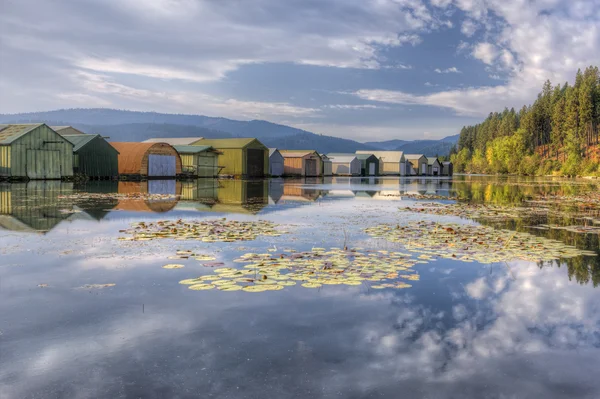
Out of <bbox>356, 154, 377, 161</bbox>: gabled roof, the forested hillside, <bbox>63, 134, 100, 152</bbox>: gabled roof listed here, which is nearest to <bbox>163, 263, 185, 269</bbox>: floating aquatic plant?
<bbox>63, 134, 100, 152</bbox>: gabled roof

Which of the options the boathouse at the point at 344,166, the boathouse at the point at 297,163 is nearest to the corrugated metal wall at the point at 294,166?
the boathouse at the point at 297,163

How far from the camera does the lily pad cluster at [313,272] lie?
27.9 ft

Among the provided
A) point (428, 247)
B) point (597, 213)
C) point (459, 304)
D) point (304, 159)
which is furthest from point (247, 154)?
point (459, 304)

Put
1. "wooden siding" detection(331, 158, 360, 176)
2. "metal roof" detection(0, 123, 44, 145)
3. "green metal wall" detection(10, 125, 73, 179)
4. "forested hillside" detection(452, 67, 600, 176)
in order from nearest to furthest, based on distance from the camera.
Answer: "metal roof" detection(0, 123, 44, 145) → "green metal wall" detection(10, 125, 73, 179) → "wooden siding" detection(331, 158, 360, 176) → "forested hillside" detection(452, 67, 600, 176)

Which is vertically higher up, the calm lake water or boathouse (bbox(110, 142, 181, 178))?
boathouse (bbox(110, 142, 181, 178))

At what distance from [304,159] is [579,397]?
92096 mm

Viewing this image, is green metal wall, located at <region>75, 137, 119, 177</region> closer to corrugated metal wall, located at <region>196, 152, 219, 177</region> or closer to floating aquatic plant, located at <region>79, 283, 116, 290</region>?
corrugated metal wall, located at <region>196, 152, 219, 177</region>

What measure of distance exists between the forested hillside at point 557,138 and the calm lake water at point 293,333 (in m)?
113

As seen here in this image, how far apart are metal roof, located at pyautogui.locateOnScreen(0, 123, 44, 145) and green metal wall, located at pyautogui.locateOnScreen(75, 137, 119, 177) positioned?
705cm

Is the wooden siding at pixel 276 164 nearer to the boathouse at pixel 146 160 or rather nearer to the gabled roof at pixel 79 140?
the boathouse at pixel 146 160

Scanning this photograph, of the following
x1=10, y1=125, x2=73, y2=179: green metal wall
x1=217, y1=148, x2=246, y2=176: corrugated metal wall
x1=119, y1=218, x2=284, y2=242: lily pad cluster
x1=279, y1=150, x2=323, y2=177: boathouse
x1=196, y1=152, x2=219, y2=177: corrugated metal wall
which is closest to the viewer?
x1=119, y1=218, x2=284, y2=242: lily pad cluster

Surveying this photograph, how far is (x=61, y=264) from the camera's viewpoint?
10.0 meters

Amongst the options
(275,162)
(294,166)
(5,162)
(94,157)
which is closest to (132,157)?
(94,157)

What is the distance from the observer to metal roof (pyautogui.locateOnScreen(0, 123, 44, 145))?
46147mm
